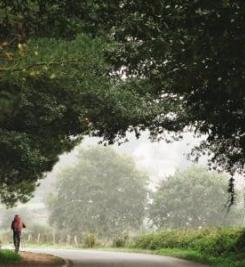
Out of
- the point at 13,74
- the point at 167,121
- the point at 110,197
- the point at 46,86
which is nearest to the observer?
the point at 13,74

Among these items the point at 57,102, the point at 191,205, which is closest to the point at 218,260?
the point at 57,102

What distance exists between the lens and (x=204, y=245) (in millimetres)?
29797

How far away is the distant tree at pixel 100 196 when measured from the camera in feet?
254

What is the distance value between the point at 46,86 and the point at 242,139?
8.98 metres

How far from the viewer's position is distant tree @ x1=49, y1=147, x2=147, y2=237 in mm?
77438

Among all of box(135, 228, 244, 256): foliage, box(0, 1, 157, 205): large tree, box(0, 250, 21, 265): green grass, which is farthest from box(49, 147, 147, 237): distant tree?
box(0, 250, 21, 265): green grass

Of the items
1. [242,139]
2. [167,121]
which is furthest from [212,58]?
[167,121]

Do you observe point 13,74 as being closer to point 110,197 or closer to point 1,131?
point 1,131

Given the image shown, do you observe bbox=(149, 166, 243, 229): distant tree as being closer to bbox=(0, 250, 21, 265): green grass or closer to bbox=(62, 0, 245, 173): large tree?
bbox=(0, 250, 21, 265): green grass

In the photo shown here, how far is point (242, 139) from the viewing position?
1457 centimetres

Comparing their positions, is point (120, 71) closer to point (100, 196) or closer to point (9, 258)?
point (9, 258)

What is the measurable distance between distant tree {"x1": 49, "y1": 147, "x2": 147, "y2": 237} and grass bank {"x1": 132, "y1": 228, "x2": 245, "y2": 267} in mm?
33063

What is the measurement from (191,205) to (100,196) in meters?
13.2

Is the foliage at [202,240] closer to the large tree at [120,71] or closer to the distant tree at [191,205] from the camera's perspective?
the large tree at [120,71]
